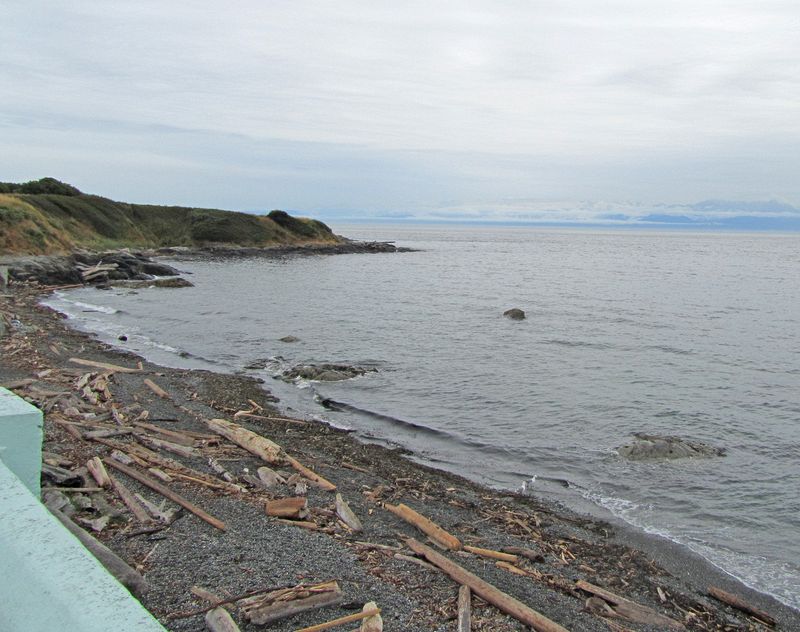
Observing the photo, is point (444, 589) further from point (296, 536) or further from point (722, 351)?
point (722, 351)

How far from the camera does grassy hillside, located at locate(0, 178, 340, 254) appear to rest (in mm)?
52656

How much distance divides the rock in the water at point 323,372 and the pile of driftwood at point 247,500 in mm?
8637

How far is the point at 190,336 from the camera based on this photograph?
2977 cm

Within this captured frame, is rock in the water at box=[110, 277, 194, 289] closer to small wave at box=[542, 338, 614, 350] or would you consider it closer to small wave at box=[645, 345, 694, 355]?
small wave at box=[542, 338, 614, 350]

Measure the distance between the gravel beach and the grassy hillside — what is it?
43482 millimetres

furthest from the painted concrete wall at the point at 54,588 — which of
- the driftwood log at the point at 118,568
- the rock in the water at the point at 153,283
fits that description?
the rock in the water at the point at 153,283

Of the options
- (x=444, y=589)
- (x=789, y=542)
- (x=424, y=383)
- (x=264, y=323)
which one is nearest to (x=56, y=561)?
(x=444, y=589)

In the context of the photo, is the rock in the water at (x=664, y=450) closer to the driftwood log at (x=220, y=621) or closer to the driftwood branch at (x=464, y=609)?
the driftwood branch at (x=464, y=609)

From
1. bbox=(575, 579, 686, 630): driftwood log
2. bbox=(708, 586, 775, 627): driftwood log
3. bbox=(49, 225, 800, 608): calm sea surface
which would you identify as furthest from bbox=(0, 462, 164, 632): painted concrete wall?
bbox=(49, 225, 800, 608): calm sea surface

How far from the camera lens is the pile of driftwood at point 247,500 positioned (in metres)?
5.97

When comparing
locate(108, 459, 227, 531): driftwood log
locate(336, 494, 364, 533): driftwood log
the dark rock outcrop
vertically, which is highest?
the dark rock outcrop

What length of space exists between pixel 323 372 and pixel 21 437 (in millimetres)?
17159

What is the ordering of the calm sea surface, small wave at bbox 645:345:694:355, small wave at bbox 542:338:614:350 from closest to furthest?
the calm sea surface, small wave at bbox 645:345:694:355, small wave at bbox 542:338:614:350

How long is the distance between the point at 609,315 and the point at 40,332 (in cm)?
3052
